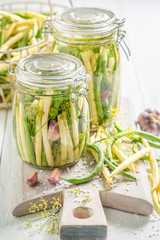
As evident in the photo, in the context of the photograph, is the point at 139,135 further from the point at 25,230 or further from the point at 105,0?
the point at 105,0

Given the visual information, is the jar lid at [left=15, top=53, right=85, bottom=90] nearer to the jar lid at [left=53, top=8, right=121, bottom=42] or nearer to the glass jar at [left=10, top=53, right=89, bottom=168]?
the glass jar at [left=10, top=53, right=89, bottom=168]

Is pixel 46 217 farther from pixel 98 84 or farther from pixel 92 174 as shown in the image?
pixel 98 84

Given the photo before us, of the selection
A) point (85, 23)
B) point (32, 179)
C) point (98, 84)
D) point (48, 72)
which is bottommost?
point (32, 179)

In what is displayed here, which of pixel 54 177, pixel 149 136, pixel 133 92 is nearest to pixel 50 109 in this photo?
pixel 54 177

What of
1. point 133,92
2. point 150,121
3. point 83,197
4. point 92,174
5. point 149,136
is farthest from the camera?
point 133,92

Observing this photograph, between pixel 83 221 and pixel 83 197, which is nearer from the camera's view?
pixel 83 221

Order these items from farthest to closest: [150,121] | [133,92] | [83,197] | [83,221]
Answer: [133,92] → [150,121] → [83,197] → [83,221]

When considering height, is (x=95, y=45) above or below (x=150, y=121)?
above
